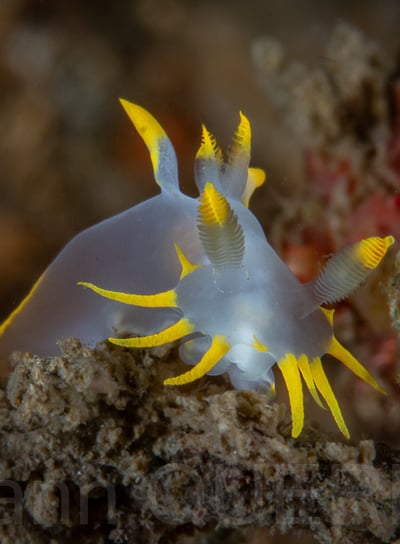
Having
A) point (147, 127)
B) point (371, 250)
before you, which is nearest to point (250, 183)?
point (147, 127)

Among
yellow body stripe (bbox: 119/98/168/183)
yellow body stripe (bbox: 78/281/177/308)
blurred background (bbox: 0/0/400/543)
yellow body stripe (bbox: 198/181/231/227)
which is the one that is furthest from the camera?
blurred background (bbox: 0/0/400/543)

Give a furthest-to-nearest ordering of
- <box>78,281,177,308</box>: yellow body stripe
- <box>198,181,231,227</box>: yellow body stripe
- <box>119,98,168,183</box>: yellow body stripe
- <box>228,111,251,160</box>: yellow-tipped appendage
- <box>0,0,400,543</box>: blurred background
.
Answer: <box>0,0,400,543</box>: blurred background, <box>119,98,168,183</box>: yellow body stripe, <box>228,111,251,160</box>: yellow-tipped appendage, <box>78,281,177,308</box>: yellow body stripe, <box>198,181,231,227</box>: yellow body stripe

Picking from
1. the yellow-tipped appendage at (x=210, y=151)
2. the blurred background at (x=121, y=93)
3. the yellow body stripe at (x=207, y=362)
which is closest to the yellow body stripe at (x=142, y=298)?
the yellow body stripe at (x=207, y=362)

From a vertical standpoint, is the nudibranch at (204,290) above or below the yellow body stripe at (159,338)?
above

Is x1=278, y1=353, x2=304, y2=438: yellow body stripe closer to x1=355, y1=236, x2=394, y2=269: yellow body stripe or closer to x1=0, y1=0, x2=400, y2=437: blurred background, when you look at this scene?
x1=355, y1=236, x2=394, y2=269: yellow body stripe

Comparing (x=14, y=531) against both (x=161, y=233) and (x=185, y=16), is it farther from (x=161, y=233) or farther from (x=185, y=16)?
(x=185, y=16)

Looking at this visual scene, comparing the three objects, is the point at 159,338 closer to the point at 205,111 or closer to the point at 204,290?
the point at 204,290

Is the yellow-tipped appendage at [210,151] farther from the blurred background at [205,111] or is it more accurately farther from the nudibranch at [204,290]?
the blurred background at [205,111]

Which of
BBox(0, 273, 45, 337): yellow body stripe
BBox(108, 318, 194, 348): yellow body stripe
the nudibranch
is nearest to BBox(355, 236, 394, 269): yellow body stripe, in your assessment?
the nudibranch
